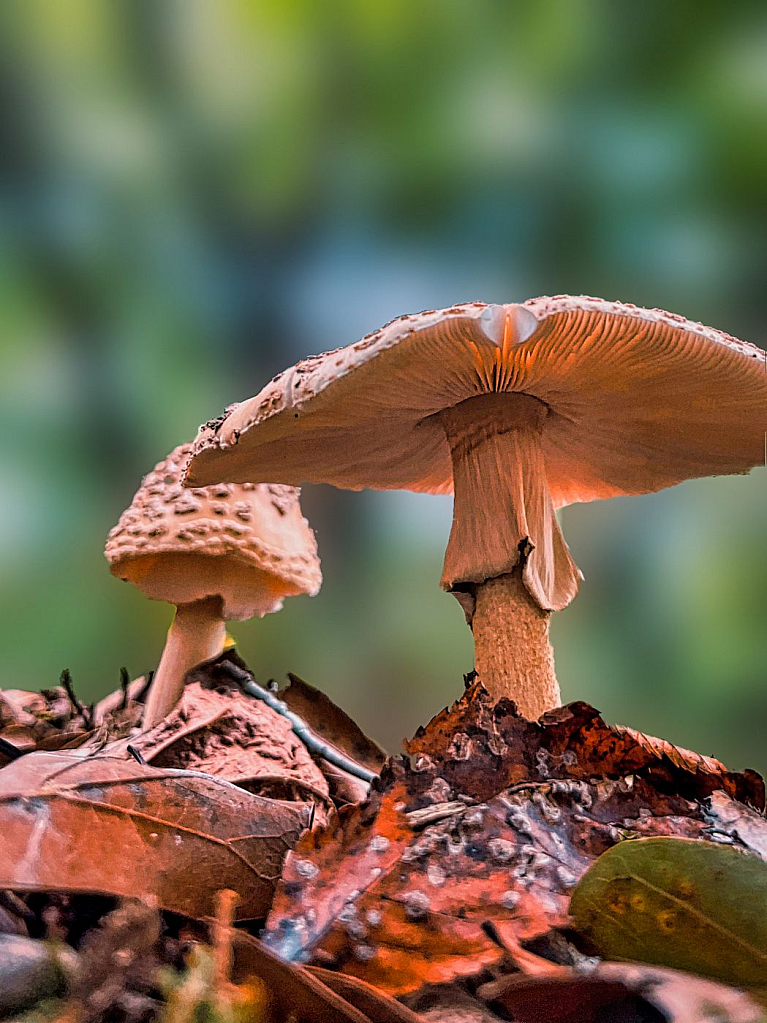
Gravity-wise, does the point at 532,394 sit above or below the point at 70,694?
above

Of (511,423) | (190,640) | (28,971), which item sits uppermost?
(511,423)

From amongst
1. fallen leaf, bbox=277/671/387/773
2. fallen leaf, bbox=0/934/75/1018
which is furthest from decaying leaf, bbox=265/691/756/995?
fallen leaf, bbox=277/671/387/773

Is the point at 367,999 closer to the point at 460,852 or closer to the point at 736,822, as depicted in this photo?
the point at 460,852

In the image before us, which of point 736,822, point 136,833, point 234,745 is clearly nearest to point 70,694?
point 234,745

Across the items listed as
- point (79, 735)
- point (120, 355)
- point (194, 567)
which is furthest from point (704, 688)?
point (120, 355)

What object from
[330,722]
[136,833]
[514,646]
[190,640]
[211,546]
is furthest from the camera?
[190,640]

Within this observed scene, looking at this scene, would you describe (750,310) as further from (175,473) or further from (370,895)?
(370,895)

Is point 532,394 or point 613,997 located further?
point 532,394

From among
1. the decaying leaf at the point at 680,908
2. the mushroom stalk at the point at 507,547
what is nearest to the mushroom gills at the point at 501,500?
the mushroom stalk at the point at 507,547
